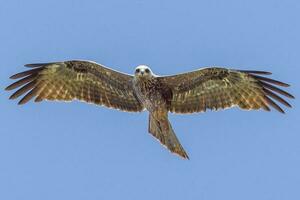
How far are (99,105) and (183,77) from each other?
2.21 m

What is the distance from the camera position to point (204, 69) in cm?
2400

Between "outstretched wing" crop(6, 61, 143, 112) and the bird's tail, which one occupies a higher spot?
"outstretched wing" crop(6, 61, 143, 112)

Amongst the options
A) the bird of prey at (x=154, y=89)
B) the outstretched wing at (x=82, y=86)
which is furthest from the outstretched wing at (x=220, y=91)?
the outstretched wing at (x=82, y=86)

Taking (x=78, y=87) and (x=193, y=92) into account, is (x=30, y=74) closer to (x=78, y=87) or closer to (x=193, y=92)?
(x=78, y=87)

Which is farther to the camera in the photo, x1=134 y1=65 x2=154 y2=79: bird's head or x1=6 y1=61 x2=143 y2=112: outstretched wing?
x1=6 y1=61 x2=143 y2=112: outstretched wing

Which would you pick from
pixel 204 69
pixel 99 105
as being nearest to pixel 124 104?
pixel 99 105

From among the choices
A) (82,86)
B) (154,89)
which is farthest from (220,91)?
(82,86)

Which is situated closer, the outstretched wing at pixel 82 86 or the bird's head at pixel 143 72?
the bird's head at pixel 143 72

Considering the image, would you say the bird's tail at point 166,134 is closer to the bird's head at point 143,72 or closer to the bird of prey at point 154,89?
the bird of prey at point 154,89

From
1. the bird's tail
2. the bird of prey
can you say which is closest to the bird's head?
the bird of prey

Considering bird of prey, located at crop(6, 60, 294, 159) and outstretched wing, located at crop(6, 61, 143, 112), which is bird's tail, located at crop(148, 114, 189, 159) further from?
Result: outstretched wing, located at crop(6, 61, 143, 112)

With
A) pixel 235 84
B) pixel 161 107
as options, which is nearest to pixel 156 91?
pixel 161 107

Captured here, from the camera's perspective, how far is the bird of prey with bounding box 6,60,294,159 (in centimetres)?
2419

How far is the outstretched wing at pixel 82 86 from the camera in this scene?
24641mm
